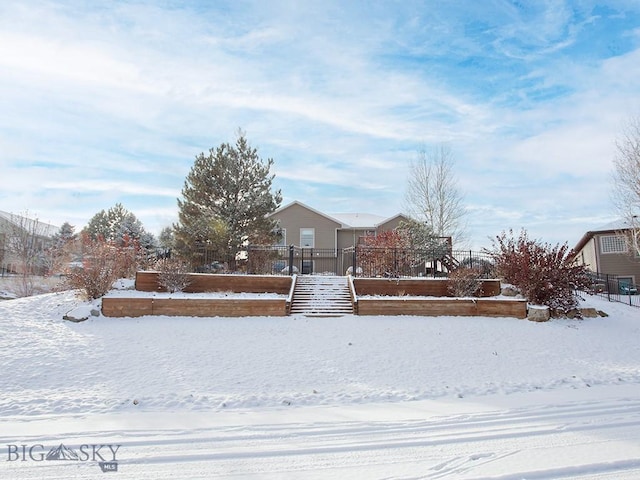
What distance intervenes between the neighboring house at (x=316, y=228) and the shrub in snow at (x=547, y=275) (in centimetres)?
1460

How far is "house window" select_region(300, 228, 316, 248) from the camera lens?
27438 millimetres

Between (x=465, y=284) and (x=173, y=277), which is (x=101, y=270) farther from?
(x=465, y=284)

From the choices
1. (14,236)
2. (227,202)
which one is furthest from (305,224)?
(14,236)

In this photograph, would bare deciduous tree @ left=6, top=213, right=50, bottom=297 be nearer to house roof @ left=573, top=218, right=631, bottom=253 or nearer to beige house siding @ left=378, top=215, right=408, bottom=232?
beige house siding @ left=378, top=215, right=408, bottom=232

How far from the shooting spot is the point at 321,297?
1304cm

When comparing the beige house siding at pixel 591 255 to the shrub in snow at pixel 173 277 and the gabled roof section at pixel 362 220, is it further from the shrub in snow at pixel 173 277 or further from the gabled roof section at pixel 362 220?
the shrub in snow at pixel 173 277

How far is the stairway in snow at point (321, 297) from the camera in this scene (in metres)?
11.9

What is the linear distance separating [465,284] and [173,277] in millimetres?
9357

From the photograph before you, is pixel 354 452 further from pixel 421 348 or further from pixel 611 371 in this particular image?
pixel 611 371

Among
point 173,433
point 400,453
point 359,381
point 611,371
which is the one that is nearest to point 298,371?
point 359,381

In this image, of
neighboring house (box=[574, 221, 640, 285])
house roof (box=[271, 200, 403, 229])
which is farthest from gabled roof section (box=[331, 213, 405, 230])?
neighboring house (box=[574, 221, 640, 285])
